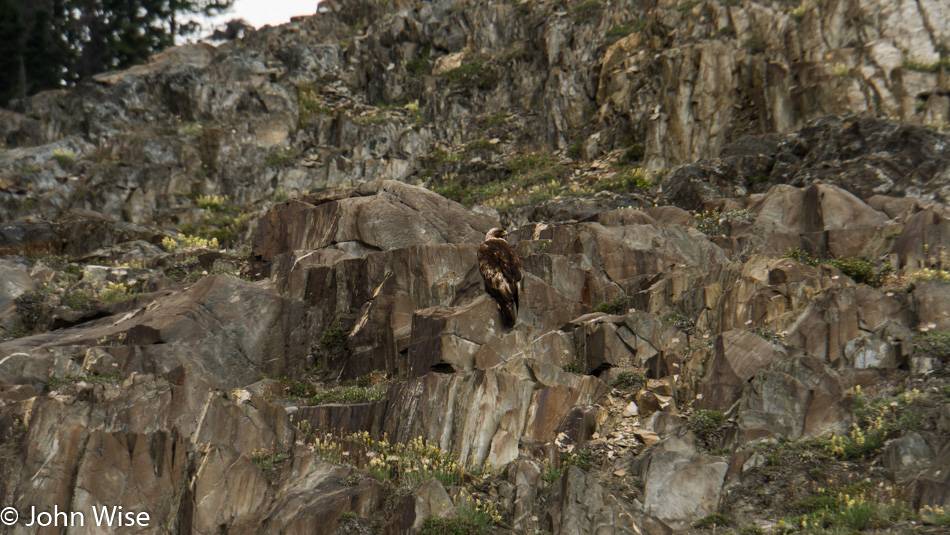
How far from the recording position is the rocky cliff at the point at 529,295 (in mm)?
12539

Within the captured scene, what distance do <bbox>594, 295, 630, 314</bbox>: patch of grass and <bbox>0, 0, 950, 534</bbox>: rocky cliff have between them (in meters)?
0.04

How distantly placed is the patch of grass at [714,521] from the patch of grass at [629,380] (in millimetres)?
3264

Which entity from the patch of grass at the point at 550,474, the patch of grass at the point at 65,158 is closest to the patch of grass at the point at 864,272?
the patch of grass at the point at 550,474

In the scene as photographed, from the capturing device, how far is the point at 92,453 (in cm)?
1259

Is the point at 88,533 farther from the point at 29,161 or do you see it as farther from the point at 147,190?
the point at 29,161

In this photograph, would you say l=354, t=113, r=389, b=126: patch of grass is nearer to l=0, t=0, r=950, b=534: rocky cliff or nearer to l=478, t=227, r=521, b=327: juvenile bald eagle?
l=0, t=0, r=950, b=534: rocky cliff

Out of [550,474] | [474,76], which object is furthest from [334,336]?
[474,76]

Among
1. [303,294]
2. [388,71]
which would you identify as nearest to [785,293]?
[303,294]

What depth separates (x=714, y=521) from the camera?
12.1 metres

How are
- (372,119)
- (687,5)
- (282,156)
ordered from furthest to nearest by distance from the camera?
(372,119), (282,156), (687,5)

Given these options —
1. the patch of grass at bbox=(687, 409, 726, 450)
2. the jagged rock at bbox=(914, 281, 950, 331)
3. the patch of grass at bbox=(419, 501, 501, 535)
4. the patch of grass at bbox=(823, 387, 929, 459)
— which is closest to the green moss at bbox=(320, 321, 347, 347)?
the patch of grass at bbox=(419, 501, 501, 535)

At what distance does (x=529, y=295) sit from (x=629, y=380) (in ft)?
9.96

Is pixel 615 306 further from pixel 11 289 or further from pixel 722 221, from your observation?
pixel 11 289

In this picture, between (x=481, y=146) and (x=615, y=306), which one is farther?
(x=481, y=146)
